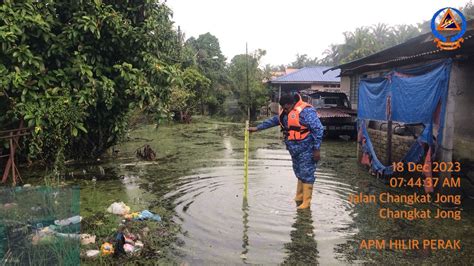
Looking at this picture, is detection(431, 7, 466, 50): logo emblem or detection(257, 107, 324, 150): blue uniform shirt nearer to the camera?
detection(257, 107, 324, 150): blue uniform shirt

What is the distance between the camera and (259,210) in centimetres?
609

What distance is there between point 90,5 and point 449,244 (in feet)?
24.0

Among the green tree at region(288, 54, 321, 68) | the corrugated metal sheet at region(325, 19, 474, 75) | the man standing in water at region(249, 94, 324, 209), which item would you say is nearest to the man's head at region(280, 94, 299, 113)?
the man standing in water at region(249, 94, 324, 209)

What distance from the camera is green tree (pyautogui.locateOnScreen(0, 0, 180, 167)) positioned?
22.7 feet

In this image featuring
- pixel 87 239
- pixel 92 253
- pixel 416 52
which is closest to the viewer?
pixel 92 253

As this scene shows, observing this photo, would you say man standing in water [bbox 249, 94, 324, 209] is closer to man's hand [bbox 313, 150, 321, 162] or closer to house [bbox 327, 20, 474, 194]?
man's hand [bbox 313, 150, 321, 162]

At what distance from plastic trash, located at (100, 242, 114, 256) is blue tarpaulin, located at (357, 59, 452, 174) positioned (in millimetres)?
5274

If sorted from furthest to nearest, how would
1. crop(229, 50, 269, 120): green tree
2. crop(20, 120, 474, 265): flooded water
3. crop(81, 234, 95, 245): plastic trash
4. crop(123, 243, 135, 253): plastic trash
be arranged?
1. crop(229, 50, 269, 120): green tree
2. crop(81, 234, 95, 245): plastic trash
3. crop(20, 120, 474, 265): flooded water
4. crop(123, 243, 135, 253): plastic trash

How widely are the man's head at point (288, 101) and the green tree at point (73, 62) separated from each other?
326 cm

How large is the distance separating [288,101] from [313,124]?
0.52 metres

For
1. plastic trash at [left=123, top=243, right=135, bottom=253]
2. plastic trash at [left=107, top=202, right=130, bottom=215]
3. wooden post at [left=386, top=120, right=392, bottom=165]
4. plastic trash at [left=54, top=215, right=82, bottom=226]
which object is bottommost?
plastic trash at [left=123, top=243, right=135, bottom=253]

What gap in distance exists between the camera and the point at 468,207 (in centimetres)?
616

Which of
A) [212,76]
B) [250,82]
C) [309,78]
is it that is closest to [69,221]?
[250,82]

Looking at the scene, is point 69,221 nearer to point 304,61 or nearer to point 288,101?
point 288,101
